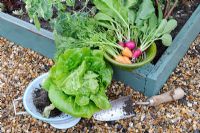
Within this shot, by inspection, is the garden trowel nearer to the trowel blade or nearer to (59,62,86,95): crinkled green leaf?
the trowel blade

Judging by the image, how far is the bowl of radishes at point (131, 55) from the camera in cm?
198

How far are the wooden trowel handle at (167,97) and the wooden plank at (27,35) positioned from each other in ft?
2.59

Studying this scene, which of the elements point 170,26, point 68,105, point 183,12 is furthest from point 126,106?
point 183,12

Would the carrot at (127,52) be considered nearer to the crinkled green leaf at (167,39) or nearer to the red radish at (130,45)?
the red radish at (130,45)

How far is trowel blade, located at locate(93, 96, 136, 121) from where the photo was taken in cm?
215

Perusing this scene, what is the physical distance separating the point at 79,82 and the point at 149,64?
500 millimetres

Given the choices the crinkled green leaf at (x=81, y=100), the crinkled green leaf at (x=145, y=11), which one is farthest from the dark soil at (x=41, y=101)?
the crinkled green leaf at (x=145, y=11)

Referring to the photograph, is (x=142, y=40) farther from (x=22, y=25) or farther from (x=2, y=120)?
(x=2, y=120)

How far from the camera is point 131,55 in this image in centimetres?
202

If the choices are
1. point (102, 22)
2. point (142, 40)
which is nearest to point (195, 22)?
point (142, 40)

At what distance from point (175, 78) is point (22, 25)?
3.76 ft

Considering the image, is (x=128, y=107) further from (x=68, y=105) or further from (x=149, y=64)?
(x=68, y=105)

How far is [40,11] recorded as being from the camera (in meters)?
1.99

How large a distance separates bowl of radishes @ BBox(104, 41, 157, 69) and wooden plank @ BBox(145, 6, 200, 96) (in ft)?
0.29
